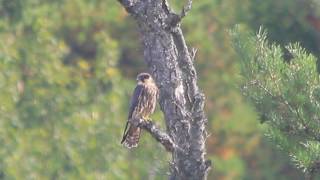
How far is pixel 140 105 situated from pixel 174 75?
3.66m

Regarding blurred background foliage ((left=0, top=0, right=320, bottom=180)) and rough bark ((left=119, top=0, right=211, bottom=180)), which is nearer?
rough bark ((left=119, top=0, right=211, bottom=180))

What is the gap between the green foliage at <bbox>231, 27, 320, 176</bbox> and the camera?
9.30m

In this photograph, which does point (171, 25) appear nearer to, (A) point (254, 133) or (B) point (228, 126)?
(A) point (254, 133)

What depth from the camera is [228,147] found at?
99.6ft

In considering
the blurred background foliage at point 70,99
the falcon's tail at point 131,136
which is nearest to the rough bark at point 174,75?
the falcon's tail at point 131,136

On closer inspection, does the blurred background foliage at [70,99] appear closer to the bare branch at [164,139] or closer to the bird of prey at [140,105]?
the bird of prey at [140,105]

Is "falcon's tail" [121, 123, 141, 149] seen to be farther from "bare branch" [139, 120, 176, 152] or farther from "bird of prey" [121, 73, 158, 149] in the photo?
"bare branch" [139, 120, 176, 152]

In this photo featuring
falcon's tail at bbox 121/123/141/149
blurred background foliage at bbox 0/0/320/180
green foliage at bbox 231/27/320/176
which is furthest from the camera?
blurred background foliage at bbox 0/0/320/180

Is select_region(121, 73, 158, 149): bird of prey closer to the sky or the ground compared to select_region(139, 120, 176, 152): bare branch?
closer to the sky

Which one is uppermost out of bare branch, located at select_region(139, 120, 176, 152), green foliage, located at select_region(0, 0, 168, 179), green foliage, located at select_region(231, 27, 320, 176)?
green foliage, located at select_region(0, 0, 168, 179)

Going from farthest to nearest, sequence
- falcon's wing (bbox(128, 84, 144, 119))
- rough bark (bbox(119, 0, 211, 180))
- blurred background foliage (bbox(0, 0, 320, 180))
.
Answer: blurred background foliage (bbox(0, 0, 320, 180)) < falcon's wing (bbox(128, 84, 144, 119)) < rough bark (bbox(119, 0, 211, 180))

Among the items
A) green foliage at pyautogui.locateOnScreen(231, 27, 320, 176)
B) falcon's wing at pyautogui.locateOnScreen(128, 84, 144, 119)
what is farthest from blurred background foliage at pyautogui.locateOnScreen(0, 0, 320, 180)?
green foliage at pyautogui.locateOnScreen(231, 27, 320, 176)

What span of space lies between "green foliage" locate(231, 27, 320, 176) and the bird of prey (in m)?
2.81

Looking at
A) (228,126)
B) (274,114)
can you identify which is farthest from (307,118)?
(228,126)
